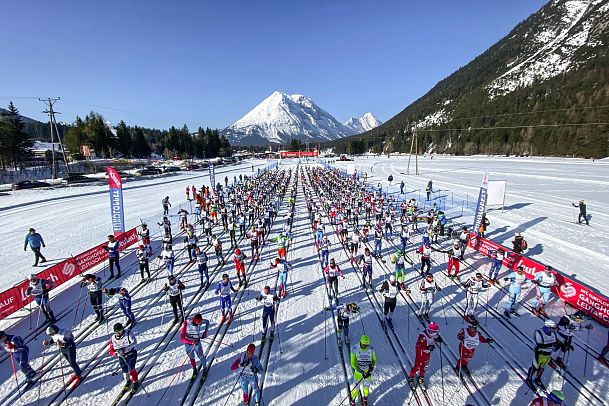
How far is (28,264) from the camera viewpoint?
592 inches

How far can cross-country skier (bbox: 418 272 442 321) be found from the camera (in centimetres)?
923

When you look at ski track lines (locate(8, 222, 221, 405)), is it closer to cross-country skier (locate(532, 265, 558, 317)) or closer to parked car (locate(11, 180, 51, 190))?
cross-country skier (locate(532, 265, 558, 317))

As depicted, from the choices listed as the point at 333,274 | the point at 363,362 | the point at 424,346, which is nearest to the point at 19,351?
the point at 363,362

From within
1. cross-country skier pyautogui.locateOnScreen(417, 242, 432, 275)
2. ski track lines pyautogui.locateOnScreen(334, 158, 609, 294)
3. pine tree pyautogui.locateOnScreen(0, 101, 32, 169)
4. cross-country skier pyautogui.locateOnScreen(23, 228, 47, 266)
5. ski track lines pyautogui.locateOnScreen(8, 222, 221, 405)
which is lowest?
ski track lines pyautogui.locateOnScreen(334, 158, 609, 294)

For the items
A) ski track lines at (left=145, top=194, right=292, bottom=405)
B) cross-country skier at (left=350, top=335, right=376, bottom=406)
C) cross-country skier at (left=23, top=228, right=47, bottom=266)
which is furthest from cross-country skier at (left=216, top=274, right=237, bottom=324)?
cross-country skier at (left=23, top=228, right=47, bottom=266)

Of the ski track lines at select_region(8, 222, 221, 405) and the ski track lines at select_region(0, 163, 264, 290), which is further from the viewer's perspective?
the ski track lines at select_region(0, 163, 264, 290)

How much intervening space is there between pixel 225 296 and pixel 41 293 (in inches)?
228

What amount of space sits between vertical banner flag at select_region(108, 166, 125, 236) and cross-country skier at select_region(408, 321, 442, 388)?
16.4m

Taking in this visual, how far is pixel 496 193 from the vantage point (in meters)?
24.3

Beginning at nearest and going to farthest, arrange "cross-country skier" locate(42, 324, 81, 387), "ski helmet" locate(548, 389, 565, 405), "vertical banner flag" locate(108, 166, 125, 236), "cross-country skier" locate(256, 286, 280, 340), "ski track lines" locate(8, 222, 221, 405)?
"ski helmet" locate(548, 389, 565, 405) → "cross-country skier" locate(42, 324, 81, 387) → "ski track lines" locate(8, 222, 221, 405) → "cross-country skier" locate(256, 286, 280, 340) → "vertical banner flag" locate(108, 166, 125, 236)

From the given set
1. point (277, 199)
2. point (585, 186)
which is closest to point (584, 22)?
point (585, 186)

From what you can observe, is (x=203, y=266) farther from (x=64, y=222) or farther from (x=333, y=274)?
(x=64, y=222)

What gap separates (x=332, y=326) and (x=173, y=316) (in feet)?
17.7

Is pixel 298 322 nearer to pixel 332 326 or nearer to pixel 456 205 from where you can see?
pixel 332 326
